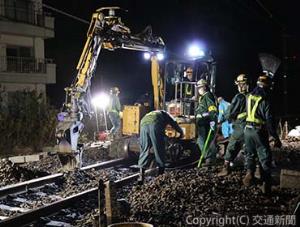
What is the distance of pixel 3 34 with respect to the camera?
23703mm

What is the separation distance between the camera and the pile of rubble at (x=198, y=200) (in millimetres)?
6883

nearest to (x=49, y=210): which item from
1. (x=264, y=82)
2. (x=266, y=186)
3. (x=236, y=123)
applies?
(x=266, y=186)

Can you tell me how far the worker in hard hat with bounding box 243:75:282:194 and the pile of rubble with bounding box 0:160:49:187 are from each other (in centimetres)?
530

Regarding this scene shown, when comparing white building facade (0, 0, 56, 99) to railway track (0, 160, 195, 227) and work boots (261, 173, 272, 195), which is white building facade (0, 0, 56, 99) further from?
work boots (261, 173, 272, 195)

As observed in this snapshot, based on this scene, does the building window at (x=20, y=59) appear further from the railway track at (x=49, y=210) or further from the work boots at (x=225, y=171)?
the work boots at (x=225, y=171)

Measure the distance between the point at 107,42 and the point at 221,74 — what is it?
28.1 meters

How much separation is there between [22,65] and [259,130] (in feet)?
60.9

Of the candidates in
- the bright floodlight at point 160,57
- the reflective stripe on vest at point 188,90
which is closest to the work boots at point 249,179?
the reflective stripe on vest at point 188,90

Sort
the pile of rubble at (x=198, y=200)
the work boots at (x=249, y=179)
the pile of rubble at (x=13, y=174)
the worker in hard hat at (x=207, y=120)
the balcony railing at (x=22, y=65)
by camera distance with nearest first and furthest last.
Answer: the pile of rubble at (x=198, y=200) < the work boots at (x=249, y=179) < the pile of rubble at (x=13, y=174) < the worker in hard hat at (x=207, y=120) < the balcony railing at (x=22, y=65)

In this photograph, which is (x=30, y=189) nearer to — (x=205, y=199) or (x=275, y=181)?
(x=205, y=199)

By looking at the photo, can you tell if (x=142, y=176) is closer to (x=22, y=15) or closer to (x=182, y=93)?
(x=182, y=93)

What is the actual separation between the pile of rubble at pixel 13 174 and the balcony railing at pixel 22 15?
48.8 feet

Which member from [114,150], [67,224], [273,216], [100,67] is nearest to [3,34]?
[100,67]

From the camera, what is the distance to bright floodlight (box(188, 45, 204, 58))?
1309cm
